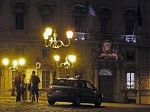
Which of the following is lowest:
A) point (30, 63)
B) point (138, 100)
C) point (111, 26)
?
point (138, 100)

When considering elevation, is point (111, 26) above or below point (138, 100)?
above

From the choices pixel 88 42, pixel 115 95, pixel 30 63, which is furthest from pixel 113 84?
pixel 30 63

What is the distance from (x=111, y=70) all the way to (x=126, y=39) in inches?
126

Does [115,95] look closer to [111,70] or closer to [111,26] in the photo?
[111,70]

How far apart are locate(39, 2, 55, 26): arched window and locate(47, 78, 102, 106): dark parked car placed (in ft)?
58.3

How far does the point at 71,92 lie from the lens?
33.7m

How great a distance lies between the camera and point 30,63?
51.2 metres

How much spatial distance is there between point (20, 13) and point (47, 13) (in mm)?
2423

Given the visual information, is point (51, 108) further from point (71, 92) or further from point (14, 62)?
point (14, 62)

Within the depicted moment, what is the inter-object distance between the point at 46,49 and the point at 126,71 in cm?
776

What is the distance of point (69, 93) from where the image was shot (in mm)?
33562

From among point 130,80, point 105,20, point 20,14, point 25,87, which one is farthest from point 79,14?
point 25,87

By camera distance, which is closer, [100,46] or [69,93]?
[69,93]

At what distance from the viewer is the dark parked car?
33.5m
